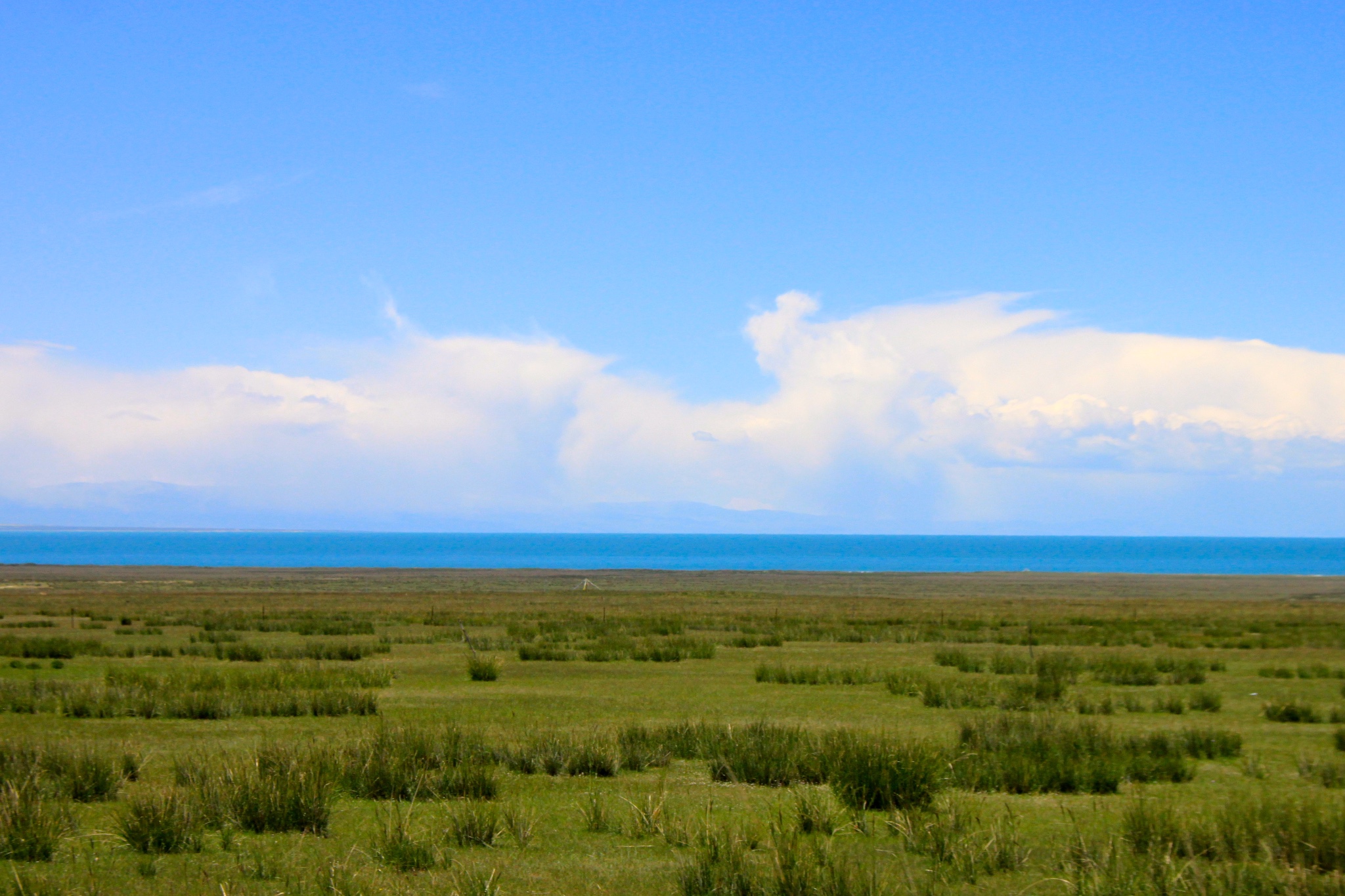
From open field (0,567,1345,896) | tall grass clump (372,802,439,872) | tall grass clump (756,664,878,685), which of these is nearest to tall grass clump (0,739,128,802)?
open field (0,567,1345,896)

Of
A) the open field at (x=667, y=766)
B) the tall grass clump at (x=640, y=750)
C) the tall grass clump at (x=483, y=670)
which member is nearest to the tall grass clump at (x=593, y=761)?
the open field at (x=667, y=766)

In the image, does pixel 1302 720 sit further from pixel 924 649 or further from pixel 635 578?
pixel 635 578

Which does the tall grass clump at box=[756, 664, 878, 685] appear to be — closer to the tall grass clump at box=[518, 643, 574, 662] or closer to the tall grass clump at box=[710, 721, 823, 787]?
the tall grass clump at box=[518, 643, 574, 662]

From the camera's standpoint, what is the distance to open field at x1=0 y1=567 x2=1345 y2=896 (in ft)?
27.7

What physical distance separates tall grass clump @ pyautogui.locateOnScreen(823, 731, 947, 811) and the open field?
0.12 ft

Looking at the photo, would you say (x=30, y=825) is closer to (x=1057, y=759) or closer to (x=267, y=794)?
(x=267, y=794)

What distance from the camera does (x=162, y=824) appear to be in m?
9.10

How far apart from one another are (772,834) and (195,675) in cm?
1652

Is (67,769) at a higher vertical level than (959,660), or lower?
higher

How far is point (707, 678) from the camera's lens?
77.7 feet

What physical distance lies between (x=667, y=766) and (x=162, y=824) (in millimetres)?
6086

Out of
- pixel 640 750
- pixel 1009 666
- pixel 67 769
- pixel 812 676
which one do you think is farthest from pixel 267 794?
pixel 1009 666

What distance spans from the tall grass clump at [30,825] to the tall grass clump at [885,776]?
7.52 metres

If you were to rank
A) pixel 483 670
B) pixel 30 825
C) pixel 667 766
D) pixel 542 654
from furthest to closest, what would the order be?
pixel 542 654 < pixel 483 670 < pixel 667 766 < pixel 30 825
